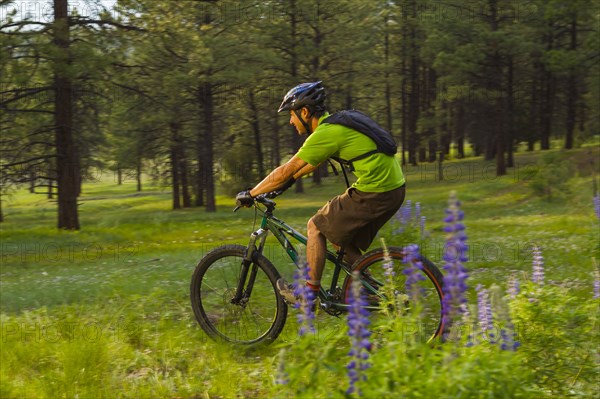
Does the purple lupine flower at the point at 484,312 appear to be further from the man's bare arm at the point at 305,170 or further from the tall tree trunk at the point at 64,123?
the tall tree trunk at the point at 64,123

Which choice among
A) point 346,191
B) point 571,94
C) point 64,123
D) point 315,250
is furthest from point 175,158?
point 346,191

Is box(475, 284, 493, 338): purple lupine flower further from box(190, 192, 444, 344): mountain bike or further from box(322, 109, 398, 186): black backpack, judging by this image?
box(322, 109, 398, 186): black backpack

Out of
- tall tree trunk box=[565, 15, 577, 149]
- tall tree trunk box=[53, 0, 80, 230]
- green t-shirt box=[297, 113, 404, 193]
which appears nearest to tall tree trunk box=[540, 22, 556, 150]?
tall tree trunk box=[565, 15, 577, 149]

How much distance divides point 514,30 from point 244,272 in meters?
34.2

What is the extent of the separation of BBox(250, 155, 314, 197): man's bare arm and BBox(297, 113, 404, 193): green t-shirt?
0.11 m

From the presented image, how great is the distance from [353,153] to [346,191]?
0.36 metres

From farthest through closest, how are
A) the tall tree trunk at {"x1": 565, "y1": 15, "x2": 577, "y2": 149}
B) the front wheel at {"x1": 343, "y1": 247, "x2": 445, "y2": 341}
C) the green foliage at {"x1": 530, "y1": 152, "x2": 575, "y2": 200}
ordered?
the tall tree trunk at {"x1": 565, "y1": 15, "x2": 577, "y2": 149} → the green foliage at {"x1": 530, "y1": 152, "x2": 575, "y2": 200} → the front wheel at {"x1": 343, "y1": 247, "x2": 445, "y2": 341}

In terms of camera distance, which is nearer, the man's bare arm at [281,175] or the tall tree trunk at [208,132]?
the man's bare arm at [281,175]

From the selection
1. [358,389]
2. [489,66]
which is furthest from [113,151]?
[358,389]

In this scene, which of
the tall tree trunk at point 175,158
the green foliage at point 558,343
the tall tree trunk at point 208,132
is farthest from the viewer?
the tall tree trunk at point 208,132

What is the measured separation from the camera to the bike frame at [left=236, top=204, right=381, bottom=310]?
214 inches

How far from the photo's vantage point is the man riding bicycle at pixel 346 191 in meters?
4.99

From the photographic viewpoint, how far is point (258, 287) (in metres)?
5.96

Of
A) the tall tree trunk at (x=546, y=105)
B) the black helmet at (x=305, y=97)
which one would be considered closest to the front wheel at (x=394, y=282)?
the black helmet at (x=305, y=97)
